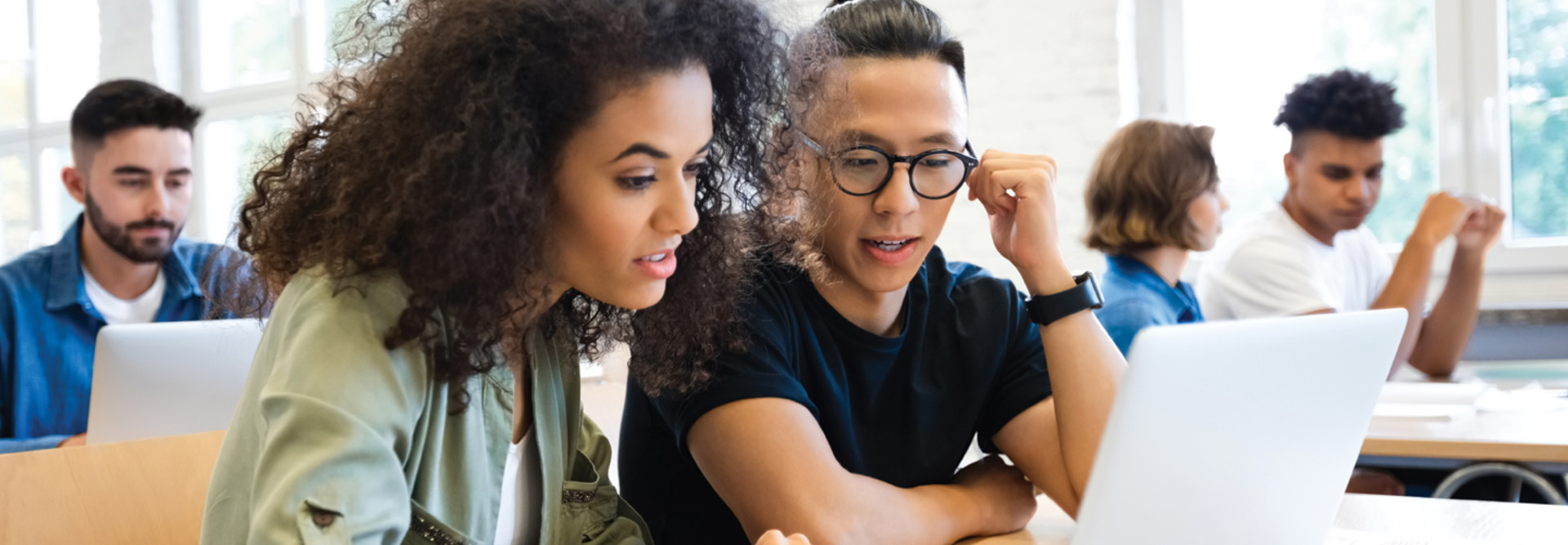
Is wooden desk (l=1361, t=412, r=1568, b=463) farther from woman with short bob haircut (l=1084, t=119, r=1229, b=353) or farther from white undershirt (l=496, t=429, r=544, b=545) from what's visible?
white undershirt (l=496, t=429, r=544, b=545)

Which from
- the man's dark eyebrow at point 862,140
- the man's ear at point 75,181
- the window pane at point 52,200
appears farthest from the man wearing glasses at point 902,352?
the window pane at point 52,200

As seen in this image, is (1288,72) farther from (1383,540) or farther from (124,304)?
(124,304)

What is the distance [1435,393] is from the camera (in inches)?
89.0

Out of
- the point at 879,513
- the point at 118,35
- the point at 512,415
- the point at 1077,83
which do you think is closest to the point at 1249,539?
the point at 879,513

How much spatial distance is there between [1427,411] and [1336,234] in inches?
42.9

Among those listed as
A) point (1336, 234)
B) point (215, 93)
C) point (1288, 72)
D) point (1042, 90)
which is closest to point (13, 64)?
point (215, 93)

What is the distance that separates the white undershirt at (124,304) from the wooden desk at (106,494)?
1431 millimetres

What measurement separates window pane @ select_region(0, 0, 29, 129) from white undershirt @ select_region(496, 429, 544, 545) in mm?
6378

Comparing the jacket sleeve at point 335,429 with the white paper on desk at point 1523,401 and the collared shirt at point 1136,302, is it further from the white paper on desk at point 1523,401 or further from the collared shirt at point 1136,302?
the white paper on desk at point 1523,401

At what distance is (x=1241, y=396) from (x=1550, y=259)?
329 cm

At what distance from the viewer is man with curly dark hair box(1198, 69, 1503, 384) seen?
9.34 ft

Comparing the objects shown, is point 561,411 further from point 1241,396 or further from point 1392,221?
point 1392,221

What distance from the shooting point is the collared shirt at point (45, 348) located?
2.38 m

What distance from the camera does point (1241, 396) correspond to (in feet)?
2.68
